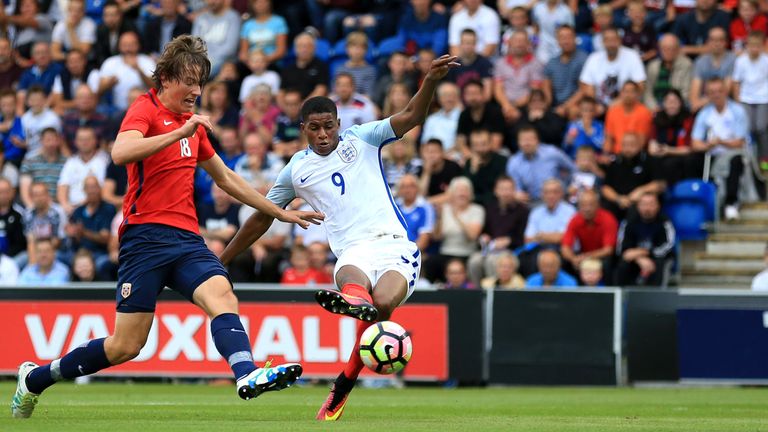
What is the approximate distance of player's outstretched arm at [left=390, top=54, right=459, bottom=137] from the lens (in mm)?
9945

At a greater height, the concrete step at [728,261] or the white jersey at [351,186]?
the white jersey at [351,186]

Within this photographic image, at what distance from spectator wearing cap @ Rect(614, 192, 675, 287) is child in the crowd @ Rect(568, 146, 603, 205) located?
1093 millimetres

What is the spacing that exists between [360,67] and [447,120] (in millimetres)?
2029

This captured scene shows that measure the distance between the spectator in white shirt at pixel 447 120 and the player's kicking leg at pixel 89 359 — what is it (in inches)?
451

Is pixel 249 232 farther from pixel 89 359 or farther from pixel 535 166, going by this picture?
pixel 535 166

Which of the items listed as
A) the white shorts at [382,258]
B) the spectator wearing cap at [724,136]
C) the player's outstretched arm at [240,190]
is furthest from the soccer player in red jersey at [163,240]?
the spectator wearing cap at [724,136]

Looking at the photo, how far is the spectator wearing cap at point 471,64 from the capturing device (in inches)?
827

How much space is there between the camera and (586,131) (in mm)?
20094

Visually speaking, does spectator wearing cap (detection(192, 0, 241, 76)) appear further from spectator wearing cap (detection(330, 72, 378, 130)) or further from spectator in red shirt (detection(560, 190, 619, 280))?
spectator in red shirt (detection(560, 190, 619, 280))

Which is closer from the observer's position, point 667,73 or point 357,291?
point 357,291

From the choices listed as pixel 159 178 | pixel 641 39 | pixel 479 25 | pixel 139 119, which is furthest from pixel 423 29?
pixel 139 119

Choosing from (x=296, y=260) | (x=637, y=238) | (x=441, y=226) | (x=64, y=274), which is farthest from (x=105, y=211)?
(x=637, y=238)

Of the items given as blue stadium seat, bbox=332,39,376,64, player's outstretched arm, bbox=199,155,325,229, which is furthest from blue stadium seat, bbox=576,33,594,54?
player's outstretched arm, bbox=199,155,325,229

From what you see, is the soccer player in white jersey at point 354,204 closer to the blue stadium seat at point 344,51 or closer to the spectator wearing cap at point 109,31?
the blue stadium seat at point 344,51
